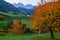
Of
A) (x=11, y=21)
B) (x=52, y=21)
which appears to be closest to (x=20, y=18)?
(x=11, y=21)

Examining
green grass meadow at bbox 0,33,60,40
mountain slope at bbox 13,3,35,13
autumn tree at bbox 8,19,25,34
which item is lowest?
green grass meadow at bbox 0,33,60,40

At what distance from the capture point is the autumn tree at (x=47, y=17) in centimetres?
438

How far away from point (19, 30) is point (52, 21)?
111 centimetres

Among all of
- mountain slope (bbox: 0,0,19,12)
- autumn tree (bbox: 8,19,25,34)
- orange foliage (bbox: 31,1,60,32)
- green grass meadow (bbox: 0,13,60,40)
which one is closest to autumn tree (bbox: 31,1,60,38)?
orange foliage (bbox: 31,1,60,32)

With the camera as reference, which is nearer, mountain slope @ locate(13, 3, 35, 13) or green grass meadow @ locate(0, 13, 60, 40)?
green grass meadow @ locate(0, 13, 60, 40)

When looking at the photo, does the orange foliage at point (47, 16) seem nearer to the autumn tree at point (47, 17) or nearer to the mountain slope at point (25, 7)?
the autumn tree at point (47, 17)

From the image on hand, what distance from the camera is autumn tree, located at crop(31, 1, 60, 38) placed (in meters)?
4.38

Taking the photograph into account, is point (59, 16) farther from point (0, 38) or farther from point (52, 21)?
point (0, 38)

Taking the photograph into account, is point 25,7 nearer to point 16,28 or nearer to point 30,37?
point 16,28

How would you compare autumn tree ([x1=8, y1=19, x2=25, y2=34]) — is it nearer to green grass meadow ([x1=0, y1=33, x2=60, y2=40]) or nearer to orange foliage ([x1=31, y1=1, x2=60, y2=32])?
green grass meadow ([x1=0, y1=33, x2=60, y2=40])

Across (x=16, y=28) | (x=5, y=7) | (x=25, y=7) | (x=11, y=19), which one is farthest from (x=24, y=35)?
(x=5, y=7)

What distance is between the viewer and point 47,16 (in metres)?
4.43

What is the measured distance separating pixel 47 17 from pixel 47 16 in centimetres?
3

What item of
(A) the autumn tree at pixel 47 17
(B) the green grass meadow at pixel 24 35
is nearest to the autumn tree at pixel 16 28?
(B) the green grass meadow at pixel 24 35
